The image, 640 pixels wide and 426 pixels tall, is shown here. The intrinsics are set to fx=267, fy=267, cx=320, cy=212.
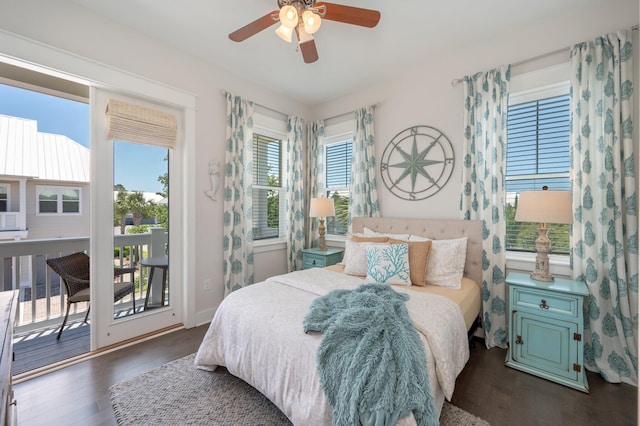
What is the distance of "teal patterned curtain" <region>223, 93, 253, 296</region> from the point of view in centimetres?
310

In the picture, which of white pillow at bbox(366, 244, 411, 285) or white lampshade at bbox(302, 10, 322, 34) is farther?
white pillow at bbox(366, 244, 411, 285)

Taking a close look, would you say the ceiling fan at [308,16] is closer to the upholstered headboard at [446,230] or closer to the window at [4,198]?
the upholstered headboard at [446,230]

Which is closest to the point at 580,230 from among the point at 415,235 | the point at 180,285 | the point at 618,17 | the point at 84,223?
the point at 415,235

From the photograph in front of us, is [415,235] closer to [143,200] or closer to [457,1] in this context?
[457,1]

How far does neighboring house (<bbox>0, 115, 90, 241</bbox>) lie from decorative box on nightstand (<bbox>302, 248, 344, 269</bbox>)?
9.96 ft

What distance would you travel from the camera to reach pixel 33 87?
8.68ft

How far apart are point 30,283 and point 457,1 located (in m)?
4.92

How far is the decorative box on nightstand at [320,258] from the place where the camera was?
11.0 feet

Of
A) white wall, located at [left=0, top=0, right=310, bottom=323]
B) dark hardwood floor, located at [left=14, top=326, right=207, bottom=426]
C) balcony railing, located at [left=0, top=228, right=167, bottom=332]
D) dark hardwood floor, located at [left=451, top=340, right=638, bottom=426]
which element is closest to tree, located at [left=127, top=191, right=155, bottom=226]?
balcony railing, located at [left=0, top=228, right=167, bottom=332]

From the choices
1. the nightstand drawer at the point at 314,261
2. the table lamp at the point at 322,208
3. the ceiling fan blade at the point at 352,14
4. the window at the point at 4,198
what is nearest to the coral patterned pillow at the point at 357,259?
the nightstand drawer at the point at 314,261

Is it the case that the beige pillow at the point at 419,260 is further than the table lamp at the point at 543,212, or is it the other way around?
the beige pillow at the point at 419,260

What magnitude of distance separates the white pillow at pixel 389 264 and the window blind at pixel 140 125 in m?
2.35

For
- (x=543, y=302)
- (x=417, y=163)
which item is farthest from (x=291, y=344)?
(x=417, y=163)

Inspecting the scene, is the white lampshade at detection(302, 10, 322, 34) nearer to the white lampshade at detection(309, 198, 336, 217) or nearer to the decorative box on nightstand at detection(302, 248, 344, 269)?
the white lampshade at detection(309, 198, 336, 217)
